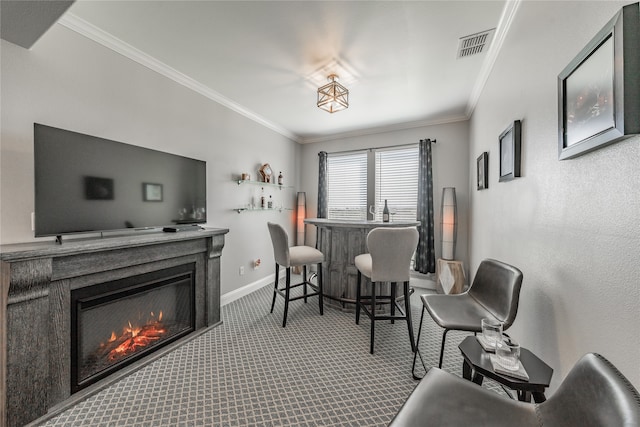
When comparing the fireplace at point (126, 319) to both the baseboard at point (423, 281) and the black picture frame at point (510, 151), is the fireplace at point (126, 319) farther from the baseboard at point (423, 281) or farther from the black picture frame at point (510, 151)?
the baseboard at point (423, 281)

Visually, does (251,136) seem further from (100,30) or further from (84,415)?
(84,415)

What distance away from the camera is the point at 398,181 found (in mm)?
4230

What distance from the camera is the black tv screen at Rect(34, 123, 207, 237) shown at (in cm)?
155

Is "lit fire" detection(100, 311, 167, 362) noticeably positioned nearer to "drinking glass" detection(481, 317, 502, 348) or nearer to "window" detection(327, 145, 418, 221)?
"drinking glass" detection(481, 317, 502, 348)

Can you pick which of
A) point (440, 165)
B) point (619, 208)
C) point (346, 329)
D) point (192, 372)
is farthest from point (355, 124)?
point (192, 372)

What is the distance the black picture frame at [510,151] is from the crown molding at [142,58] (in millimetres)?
3080

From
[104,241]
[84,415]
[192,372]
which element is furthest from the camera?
[192,372]

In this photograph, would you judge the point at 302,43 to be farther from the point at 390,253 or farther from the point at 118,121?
the point at 390,253

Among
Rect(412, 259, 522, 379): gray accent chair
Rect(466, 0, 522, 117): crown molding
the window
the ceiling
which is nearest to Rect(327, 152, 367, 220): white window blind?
the window

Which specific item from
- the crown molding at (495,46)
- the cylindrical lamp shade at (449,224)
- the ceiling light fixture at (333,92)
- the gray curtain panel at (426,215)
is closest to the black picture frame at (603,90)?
the crown molding at (495,46)

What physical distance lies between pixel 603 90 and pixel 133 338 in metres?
3.24

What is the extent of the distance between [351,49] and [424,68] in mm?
866

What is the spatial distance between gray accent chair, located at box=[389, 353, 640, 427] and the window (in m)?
3.38

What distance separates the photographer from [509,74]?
1.90 meters
